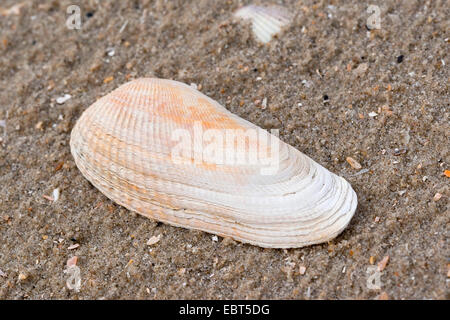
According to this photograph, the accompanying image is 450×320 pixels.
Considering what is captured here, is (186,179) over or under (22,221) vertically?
over

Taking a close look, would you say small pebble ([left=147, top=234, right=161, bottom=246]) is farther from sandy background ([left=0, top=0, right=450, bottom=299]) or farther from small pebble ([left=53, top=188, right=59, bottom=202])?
small pebble ([left=53, top=188, right=59, bottom=202])

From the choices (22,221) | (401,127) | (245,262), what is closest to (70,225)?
(22,221)

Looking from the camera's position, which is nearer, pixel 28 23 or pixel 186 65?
pixel 186 65

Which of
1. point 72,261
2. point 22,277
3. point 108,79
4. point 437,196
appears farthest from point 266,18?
point 22,277

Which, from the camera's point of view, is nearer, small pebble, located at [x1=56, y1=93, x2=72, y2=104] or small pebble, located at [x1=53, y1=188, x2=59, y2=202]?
small pebble, located at [x1=53, y1=188, x2=59, y2=202]

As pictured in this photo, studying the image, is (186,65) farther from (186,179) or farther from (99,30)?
(186,179)

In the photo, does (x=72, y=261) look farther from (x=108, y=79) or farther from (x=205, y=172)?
(x=108, y=79)

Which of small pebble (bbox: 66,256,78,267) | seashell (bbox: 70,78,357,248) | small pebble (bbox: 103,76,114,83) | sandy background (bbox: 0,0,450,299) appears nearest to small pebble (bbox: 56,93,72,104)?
sandy background (bbox: 0,0,450,299)
